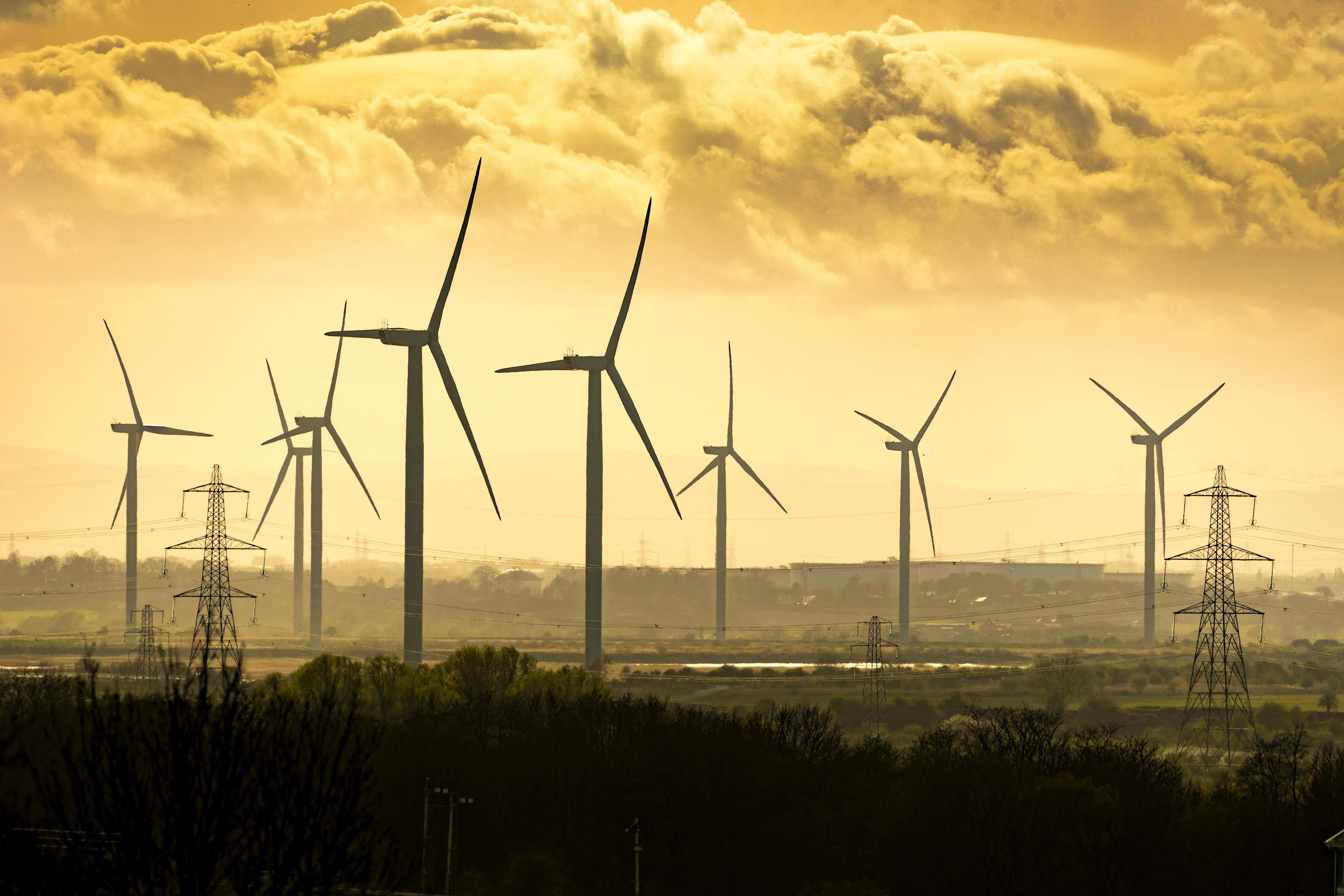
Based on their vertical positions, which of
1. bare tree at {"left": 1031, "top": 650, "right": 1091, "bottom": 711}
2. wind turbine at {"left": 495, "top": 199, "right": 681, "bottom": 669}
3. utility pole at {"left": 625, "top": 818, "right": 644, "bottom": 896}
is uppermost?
wind turbine at {"left": 495, "top": 199, "right": 681, "bottom": 669}

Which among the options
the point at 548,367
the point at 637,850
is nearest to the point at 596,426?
the point at 548,367

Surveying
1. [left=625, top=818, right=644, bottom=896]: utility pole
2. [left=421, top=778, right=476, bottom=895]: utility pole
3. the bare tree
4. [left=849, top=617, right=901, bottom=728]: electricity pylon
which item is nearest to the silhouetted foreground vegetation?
[left=421, top=778, right=476, bottom=895]: utility pole

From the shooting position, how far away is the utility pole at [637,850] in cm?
6291

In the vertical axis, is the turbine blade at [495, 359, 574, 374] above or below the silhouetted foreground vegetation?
above

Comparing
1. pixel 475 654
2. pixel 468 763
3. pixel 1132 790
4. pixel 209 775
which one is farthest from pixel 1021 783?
pixel 475 654

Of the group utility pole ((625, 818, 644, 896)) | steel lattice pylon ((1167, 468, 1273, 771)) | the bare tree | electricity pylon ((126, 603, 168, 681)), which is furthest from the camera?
the bare tree

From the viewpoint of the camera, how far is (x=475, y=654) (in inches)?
5256

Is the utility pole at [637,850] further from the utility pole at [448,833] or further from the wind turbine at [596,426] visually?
the wind turbine at [596,426]

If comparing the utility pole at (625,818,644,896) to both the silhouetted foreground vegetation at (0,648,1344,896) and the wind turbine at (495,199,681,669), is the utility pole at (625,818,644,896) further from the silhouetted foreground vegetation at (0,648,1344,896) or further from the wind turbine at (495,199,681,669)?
the wind turbine at (495,199,681,669)

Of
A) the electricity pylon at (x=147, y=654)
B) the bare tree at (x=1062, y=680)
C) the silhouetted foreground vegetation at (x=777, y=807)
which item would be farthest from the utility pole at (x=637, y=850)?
the bare tree at (x=1062, y=680)

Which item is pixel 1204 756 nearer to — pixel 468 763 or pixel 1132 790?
pixel 1132 790

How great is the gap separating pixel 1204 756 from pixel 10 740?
319 feet

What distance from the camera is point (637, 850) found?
62.5 meters

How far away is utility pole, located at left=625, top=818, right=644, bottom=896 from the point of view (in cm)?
6291
